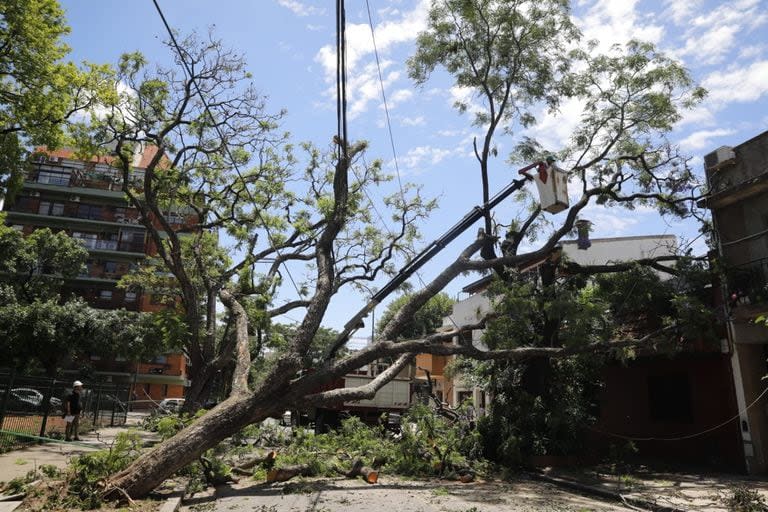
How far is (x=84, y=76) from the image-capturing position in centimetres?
1537

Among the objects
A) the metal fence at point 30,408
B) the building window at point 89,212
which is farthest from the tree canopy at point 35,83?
the building window at point 89,212

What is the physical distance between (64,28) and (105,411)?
15.8 meters

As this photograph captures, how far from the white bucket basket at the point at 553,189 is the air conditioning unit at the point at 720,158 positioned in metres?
4.24

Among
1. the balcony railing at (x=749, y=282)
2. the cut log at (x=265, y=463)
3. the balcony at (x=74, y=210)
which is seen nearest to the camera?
the cut log at (x=265, y=463)

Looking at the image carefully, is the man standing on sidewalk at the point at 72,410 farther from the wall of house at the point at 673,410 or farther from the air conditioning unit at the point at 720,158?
the air conditioning unit at the point at 720,158

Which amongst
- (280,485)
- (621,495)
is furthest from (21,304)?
(621,495)

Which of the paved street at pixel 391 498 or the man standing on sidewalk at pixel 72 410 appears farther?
the man standing on sidewalk at pixel 72 410

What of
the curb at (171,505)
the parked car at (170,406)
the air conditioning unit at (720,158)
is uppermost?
the air conditioning unit at (720,158)

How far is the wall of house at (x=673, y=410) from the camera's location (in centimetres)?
1395

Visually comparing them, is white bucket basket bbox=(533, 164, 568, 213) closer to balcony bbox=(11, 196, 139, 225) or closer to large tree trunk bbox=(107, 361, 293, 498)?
large tree trunk bbox=(107, 361, 293, 498)

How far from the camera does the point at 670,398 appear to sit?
624 inches

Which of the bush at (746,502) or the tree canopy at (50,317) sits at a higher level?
the tree canopy at (50,317)

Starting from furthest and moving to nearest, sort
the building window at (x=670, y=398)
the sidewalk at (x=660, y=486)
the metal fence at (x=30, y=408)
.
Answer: the building window at (x=670, y=398)
the metal fence at (x=30, y=408)
the sidewalk at (x=660, y=486)

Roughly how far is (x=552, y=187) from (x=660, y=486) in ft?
22.1
